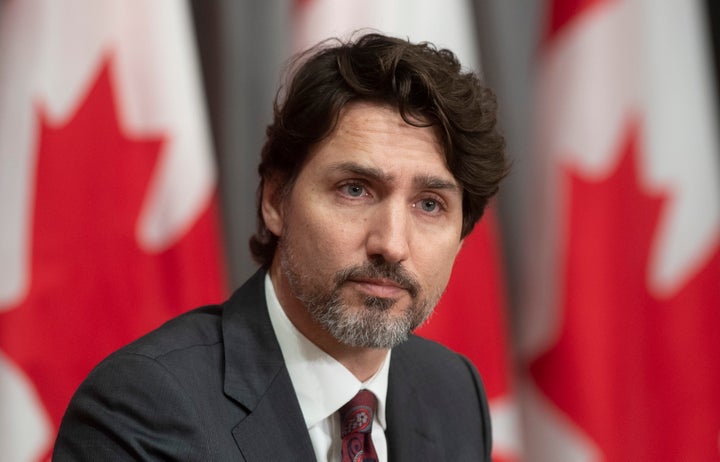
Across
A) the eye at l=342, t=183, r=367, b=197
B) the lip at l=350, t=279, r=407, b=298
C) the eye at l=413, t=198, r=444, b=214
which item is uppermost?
the eye at l=342, t=183, r=367, b=197

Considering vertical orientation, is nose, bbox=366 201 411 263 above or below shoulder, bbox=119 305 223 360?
above

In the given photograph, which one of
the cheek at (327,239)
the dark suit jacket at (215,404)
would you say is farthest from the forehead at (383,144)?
Answer: the dark suit jacket at (215,404)

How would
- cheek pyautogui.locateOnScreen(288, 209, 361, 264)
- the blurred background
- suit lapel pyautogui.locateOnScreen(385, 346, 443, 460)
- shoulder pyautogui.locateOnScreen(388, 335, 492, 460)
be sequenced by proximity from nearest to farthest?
cheek pyautogui.locateOnScreen(288, 209, 361, 264) < suit lapel pyautogui.locateOnScreen(385, 346, 443, 460) < shoulder pyautogui.locateOnScreen(388, 335, 492, 460) < the blurred background

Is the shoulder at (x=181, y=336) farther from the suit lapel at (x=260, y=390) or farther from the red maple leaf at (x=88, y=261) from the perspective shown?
the red maple leaf at (x=88, y=261)

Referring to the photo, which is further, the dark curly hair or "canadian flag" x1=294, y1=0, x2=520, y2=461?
"canadian flag" x1=294, y1=0, x2=520, y2=461

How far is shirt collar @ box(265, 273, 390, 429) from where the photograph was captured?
5.69ft

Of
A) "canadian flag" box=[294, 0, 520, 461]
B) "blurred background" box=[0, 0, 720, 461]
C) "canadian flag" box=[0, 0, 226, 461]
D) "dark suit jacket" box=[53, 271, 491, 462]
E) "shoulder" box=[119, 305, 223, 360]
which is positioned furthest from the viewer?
"canadian flag" box=[294, 0, 520, 461]

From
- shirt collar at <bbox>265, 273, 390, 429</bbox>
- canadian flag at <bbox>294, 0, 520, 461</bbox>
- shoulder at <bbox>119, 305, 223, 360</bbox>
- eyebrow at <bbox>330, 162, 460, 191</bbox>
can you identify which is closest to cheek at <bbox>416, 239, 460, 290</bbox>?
eyebrow at <bbox>330, 162, 460, 191</bbox>

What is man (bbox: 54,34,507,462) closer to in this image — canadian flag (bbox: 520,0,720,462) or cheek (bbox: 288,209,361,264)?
cheek (bbox: 288,209,361,264)

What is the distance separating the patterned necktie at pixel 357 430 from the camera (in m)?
1.71

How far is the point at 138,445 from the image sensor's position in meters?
1.44

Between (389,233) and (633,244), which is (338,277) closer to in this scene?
(389,233)

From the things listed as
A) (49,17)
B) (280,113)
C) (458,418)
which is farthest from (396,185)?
(49,17)

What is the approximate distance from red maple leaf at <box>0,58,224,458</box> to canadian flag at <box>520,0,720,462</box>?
1105 mm
